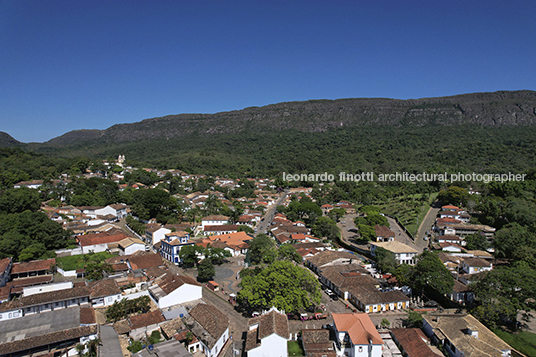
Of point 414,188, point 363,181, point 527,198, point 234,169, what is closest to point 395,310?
point 527,198

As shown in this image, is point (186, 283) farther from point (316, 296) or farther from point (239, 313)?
point (316, 296)

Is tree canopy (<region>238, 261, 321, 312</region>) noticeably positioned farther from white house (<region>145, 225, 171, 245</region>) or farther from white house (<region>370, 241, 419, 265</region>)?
white house (<region>145, 225, 171, 245</region>)

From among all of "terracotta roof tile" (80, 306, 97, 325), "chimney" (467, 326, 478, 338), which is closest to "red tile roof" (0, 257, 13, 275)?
"terracotta roof tile" (80, 306, 97, 325)

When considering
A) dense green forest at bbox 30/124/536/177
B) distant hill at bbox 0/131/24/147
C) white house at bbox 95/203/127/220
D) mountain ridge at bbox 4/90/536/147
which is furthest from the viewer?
distant hill at bbox 0/131/24/147

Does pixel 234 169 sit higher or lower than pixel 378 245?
higher

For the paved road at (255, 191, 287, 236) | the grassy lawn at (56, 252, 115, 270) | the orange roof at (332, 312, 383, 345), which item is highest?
the grassy lawn at (56, 252, 115, 270)

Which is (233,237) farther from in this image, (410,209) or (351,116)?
Answer: (351,116)

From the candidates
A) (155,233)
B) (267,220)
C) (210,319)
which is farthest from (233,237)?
(210,319)
